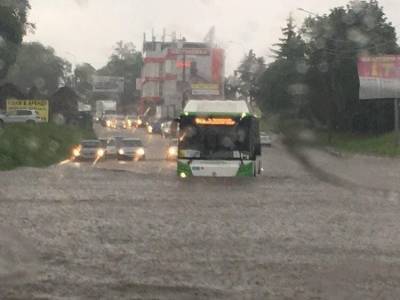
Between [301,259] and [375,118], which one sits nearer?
[301,259]

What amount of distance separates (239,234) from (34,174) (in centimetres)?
1979

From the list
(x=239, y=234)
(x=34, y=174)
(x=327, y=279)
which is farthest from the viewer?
(x=34, y=174)

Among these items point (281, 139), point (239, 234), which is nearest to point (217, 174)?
point (239, 234)

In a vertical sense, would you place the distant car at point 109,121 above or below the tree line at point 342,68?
below

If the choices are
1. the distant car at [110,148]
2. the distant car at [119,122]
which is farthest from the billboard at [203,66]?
the distant car at [110,148]

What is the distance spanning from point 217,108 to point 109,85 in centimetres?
14586

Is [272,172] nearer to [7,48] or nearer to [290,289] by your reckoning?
[290,289]

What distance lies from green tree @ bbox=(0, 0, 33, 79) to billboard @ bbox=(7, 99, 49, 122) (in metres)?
6.11

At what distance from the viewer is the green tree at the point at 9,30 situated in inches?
2645

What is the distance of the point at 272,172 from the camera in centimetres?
3716

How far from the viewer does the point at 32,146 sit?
146ft

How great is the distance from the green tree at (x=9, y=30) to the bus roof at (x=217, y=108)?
39347 mm

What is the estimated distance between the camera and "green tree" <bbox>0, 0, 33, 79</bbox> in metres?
67.2

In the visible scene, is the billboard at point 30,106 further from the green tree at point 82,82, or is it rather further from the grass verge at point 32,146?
the green tree at point 82,82
